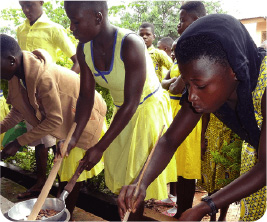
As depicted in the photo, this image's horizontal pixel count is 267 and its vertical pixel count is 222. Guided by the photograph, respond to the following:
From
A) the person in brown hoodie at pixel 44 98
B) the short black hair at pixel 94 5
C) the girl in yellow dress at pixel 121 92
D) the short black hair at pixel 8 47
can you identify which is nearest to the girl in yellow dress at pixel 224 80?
the girl in yellow dress at pixel 121 92

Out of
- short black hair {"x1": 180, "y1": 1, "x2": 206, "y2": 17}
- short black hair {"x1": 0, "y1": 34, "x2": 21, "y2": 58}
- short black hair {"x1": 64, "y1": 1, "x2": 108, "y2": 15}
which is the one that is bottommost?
short black hair {"x1": 0, "y1": 34, "x2": 21, "y2": 58}

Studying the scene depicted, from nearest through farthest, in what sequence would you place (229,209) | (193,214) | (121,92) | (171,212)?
1. (193,214)
2. (121,92)
3. (171,212)
4. (229,209)

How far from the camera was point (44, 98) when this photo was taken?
2.58 meters

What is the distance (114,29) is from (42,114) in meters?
0.99

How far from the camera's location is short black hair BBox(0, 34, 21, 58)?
2541mm

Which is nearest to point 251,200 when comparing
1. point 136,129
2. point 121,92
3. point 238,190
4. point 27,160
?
point 238,190

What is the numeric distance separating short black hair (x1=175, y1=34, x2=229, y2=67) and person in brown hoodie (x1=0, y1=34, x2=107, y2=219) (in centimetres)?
151

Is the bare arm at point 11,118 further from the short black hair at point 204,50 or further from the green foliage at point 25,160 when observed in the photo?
the short black hair at point 204,50

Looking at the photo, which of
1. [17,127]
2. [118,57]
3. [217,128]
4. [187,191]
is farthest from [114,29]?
[17,127]

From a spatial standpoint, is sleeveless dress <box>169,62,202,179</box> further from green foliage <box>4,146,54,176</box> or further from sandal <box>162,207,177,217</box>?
green foliage <box>4,146,54,176</box>

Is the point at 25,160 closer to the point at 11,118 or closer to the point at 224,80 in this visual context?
the point at 11,118

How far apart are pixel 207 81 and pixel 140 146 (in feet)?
3.94

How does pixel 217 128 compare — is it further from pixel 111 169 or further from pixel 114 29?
pixel 114 29

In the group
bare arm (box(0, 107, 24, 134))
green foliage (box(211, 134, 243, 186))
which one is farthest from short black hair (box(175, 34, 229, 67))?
bare arm (box(0, 107, 24, 134))
